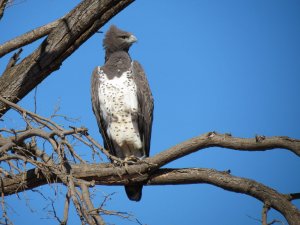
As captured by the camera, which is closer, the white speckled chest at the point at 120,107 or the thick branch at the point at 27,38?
the thick branch at the point at 27,38

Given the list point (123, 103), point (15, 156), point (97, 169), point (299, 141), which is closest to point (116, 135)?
point (123, 103)

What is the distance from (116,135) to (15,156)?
2.77m

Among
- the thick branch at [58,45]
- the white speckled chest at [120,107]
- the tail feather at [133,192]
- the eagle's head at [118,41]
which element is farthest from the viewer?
the eagle's head at [118,41]

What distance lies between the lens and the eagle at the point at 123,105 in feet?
24.9

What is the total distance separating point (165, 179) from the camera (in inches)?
233

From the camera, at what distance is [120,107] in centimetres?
759

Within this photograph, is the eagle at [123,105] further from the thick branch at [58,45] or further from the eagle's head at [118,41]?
the thick branch at [58,45]

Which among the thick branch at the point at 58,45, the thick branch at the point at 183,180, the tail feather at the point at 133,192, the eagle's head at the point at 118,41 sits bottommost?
the thick branch at the point at 183,180

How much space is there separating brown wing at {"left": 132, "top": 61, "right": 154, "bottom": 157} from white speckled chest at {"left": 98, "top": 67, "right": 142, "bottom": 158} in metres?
0.06

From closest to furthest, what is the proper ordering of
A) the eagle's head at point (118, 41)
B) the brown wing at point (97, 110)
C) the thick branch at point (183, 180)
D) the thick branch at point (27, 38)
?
the thick branch at point (183, 180)
the thick branch at point (27, 38)
the brown wing at point (97, 110)
the eagle's head at point (118, 41)

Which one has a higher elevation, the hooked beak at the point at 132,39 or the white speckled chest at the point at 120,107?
the hooked beak at the point at 132,39

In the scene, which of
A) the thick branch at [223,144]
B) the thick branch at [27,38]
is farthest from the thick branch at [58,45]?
the thick branch at [223,144]

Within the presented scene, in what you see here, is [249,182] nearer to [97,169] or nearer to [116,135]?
[97,169]

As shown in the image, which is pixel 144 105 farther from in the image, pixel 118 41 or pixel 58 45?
pixel 58 45
